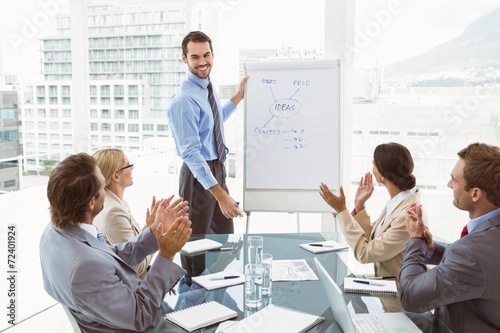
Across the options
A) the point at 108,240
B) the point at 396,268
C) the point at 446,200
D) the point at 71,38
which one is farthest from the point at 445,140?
the point at 71,38

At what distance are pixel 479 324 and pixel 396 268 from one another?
2.16ft

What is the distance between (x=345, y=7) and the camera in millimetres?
3877

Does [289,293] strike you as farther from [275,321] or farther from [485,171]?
[485,171]

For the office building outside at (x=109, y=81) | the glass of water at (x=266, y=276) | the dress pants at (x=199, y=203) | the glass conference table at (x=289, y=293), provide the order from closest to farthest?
1. the glass conference table at (x=289, y=293)
2. the glass of water at (x=266, y=276)
3. the dress pants at (x=199, y=203)
4. the office building outside at (x=109, y=81)

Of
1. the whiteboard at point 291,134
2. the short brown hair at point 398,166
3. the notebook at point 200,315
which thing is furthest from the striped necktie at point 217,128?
the notebook at point 200,315

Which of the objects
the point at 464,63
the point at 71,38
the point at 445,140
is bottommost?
the point at 445,140

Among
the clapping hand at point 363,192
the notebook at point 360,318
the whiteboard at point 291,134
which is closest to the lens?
the notebook at point 360,318

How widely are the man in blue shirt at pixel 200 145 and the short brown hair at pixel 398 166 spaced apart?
1090mm

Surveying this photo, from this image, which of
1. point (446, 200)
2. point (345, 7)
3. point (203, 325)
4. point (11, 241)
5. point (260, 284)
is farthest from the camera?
point (446, 200)

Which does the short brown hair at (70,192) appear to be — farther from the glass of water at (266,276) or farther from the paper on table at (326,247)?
the paper on table at (326,247)

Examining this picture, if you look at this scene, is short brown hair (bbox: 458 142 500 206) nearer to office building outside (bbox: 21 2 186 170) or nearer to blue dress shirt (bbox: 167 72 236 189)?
blue dress shirt (bbox: 167 72 236 189)

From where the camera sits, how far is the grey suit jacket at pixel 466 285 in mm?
1432

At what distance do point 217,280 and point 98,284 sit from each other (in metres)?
0.62

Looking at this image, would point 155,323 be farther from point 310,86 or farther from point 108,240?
point 310,86
